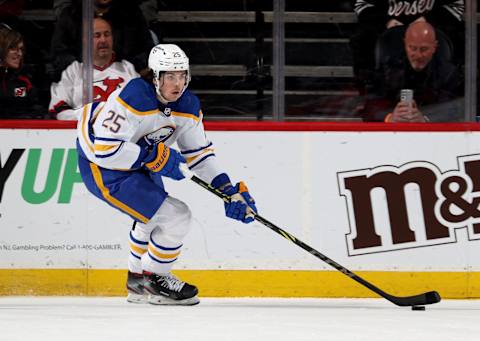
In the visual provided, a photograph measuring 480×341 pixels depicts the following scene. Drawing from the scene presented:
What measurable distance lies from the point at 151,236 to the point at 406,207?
49.0 inches

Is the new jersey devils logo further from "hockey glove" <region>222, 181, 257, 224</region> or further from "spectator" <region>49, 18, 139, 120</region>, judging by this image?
"hockey glove" <region>222, 181, 257, 224</region>

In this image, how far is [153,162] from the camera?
510 centimetres

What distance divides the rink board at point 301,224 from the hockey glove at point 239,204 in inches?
22.1

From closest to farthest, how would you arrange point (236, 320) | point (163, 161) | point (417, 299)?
point (236, 320)
point (163, 161)
point (417, 299)

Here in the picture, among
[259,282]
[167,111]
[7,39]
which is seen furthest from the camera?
[7,39]

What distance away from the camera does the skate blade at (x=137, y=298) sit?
551 centimetres

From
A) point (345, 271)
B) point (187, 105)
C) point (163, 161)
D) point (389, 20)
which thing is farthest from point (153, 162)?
point (389, 20)

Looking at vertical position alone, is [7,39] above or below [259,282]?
above

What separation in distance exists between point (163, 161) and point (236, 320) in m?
0.68

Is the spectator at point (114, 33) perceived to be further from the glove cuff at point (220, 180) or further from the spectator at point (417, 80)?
the spectator at point (417, 80)

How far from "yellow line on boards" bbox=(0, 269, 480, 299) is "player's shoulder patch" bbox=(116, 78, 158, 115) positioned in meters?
1.03

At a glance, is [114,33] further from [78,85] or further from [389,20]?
[389,20]

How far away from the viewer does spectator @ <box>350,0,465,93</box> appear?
5992 mm

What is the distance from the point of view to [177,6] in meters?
5.94
